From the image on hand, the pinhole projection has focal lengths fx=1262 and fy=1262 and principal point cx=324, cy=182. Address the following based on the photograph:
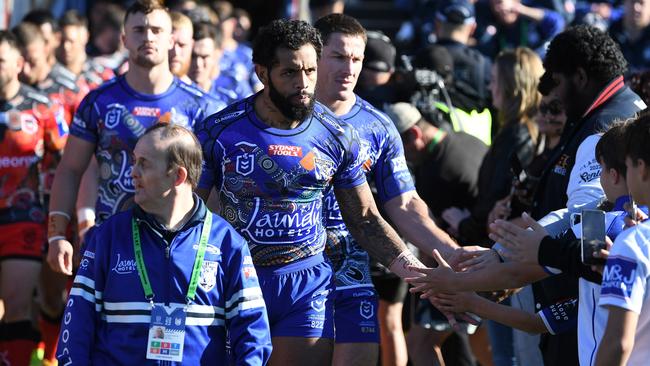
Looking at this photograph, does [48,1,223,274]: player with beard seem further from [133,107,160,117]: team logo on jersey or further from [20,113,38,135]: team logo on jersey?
[20,113,38,135]: team logo on jersey

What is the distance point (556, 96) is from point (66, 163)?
2.96 m

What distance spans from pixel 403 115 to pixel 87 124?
2020mm

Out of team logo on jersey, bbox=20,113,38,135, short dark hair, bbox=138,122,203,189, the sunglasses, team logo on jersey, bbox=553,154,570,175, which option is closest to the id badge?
short dark hair, bbox=138,122,203,189

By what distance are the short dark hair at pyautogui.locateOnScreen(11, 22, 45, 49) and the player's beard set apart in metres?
4.76

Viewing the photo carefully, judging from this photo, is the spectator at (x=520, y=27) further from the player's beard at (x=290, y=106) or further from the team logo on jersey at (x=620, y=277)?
the team logo on jersey at (x=620, y=277)

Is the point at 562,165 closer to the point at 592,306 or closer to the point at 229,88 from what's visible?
the point at 592,306

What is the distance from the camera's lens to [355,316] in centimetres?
674

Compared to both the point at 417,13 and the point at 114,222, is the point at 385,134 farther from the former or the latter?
the point at 417,13

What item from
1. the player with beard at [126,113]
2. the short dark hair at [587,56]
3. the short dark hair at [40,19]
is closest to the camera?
the short dark hair at [587,56]

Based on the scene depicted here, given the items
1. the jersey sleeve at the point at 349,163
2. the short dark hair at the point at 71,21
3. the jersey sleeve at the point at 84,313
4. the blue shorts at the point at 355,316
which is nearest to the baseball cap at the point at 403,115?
the blue shorts at the point at 355,316

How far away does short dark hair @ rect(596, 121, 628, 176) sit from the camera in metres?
4.85

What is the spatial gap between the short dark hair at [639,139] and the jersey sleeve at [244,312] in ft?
5.27

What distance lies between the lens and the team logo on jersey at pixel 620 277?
4391mm

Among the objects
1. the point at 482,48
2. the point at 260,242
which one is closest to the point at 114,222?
the point at 260,242
